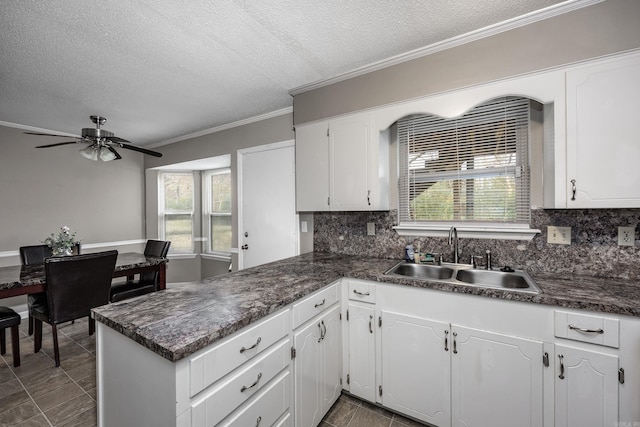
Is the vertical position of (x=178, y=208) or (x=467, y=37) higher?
(x=467, y=37)

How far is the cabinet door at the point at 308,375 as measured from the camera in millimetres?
1473

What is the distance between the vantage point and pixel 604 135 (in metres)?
1.49

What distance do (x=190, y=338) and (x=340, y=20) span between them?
73.1 inches

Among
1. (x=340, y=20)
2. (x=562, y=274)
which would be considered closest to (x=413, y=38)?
(x=340, y=20)

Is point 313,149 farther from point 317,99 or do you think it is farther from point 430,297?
point 430,297

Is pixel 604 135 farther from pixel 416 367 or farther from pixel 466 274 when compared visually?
pixel 416 367

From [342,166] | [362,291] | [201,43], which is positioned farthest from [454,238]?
[201,43]

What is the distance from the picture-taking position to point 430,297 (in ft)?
5.34

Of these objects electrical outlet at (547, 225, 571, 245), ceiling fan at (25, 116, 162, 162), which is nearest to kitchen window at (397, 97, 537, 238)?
electrical outlet at (547, 225, 571, 245)

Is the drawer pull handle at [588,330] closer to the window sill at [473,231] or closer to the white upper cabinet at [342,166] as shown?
the window sill at [473,231]

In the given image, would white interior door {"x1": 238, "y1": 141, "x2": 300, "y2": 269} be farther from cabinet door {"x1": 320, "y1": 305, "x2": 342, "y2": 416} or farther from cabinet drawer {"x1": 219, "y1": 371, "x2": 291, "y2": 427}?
Answer: cabinet drawer {"x1": 219, "y1": 371, "x2": 291, "y2": 427}

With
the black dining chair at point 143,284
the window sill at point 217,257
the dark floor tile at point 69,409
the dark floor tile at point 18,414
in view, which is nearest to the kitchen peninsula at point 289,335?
the dark floor tile at point 69,409

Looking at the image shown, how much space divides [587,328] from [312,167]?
203 cm

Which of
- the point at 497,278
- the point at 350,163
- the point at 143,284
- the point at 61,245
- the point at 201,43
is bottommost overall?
the point at 143,284
